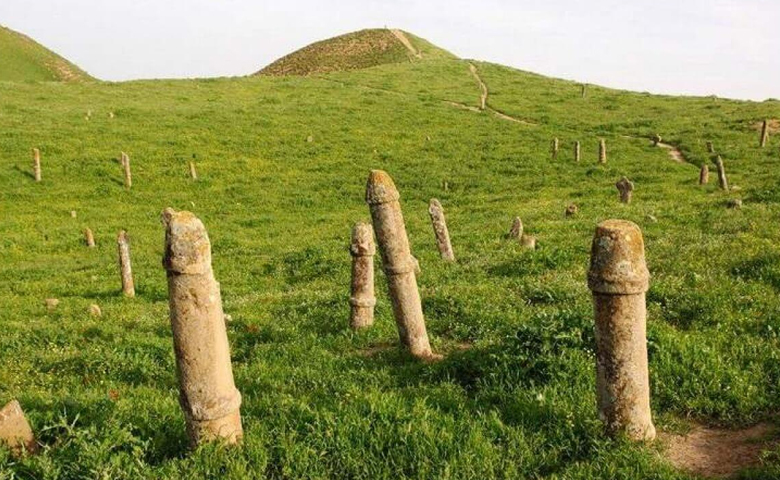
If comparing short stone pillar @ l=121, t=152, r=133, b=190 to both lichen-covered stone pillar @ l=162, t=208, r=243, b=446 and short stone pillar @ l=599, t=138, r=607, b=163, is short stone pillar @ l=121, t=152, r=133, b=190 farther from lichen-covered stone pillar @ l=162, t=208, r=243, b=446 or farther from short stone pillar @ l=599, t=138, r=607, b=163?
lichen-covered stone pillar @ l=162, t=208, r=243, b=446

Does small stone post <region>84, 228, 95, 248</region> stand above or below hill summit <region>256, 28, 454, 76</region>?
below

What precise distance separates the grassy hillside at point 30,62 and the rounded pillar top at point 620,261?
7608 cm

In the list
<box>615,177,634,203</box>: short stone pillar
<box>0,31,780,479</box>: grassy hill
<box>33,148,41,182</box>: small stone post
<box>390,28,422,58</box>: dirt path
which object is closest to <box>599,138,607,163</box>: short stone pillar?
<box>0,31,780,479</box>: grassy hill

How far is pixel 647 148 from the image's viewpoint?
3784cm

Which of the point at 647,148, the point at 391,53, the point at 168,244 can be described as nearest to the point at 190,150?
the point at 647,148

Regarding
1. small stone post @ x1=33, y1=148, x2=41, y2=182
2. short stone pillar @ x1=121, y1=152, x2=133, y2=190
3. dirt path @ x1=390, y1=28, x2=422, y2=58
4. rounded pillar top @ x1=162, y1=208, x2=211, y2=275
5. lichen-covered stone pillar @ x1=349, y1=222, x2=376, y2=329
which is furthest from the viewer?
dirt path @ x1=390, y1=28, x2=422, y2=58

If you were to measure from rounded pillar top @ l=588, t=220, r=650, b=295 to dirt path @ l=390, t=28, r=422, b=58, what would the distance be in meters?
82.3

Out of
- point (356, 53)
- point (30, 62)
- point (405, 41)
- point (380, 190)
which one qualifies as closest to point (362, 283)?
point (380, 190)

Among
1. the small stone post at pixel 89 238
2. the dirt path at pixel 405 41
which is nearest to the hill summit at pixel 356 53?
the dirt path at pixel 405 41

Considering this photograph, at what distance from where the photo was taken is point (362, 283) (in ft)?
31.9

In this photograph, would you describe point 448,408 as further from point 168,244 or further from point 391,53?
point 391,53

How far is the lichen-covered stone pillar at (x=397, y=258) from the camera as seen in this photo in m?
7.84

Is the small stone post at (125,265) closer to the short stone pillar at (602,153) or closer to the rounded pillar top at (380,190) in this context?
the rounded pillar top at (380,190)

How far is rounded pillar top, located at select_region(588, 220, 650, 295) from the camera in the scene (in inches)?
207
